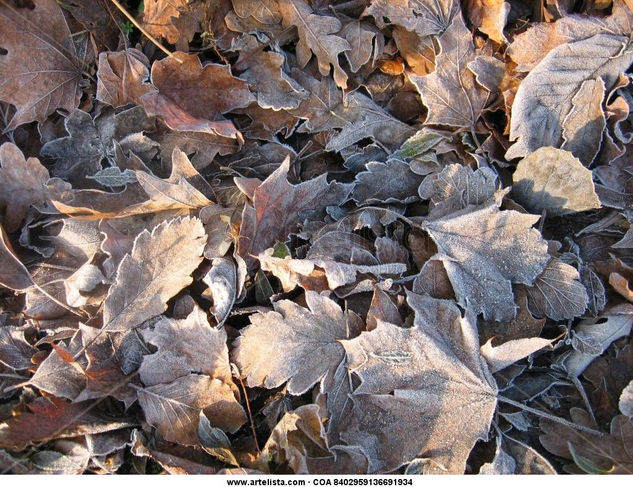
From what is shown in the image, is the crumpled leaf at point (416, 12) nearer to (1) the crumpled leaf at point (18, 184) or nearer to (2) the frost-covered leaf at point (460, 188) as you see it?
(2) the frost-covered leaf at point (460, 188)

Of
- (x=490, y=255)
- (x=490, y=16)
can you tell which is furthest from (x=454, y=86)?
(x=490, y=255)

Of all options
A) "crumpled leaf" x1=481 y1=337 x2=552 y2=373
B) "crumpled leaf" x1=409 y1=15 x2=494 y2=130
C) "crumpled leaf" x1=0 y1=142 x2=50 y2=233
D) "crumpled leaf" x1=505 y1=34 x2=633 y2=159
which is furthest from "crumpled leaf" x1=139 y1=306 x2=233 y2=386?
"crumpled leaf" x1=505 y1=34 x2=633 y2=159

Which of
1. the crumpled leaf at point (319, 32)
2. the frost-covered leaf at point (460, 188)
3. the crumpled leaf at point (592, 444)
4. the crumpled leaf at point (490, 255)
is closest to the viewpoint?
the crumpled leaf at point (592, 444)

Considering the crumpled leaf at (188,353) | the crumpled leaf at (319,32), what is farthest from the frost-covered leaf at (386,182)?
the crumpled leaf at (188,353)

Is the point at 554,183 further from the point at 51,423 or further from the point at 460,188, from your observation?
the point at 51,423

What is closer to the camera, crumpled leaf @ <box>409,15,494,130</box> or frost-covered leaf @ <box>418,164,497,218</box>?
frost-covered leaf @ <box>418,164,497,218</box>

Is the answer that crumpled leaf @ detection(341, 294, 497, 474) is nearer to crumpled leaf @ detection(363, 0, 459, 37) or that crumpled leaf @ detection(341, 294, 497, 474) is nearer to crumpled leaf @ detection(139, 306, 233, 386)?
crumpled leaf @ detection(139, 306, 233, 386)
